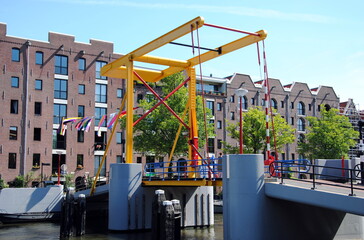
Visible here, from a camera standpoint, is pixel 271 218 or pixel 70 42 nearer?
pixel 271 218

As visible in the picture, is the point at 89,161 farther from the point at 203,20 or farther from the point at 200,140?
the point at 203,20

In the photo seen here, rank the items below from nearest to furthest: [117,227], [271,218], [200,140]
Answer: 1. [271,218]
2. [117,227]
3. [200,140]

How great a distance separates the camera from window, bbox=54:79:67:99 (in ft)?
129

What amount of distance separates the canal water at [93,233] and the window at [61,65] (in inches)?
718

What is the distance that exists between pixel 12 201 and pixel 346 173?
1882 centimetres

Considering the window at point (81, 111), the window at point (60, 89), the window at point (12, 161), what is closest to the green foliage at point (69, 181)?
the window at point (12, 161)

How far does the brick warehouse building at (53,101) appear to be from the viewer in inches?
1454

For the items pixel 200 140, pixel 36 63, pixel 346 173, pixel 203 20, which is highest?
pixel 36 63

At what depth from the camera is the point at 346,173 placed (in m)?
16.6

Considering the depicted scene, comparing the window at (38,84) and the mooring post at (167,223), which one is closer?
the mooring post at (167,223)

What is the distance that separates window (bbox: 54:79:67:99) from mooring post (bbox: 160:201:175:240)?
27.0 meters

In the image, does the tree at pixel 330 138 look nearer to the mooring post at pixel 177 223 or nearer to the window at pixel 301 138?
the window at pixel 301 138

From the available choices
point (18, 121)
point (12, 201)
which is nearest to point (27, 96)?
point (18, 121)

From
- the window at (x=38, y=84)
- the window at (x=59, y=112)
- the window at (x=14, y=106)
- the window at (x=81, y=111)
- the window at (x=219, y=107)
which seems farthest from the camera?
the window at (x=219, y=107)
